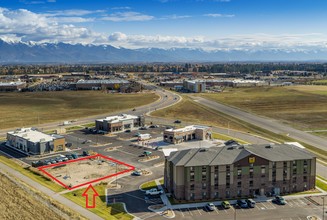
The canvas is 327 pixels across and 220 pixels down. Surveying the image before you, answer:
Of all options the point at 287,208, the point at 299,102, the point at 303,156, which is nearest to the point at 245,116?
the point at 299,102

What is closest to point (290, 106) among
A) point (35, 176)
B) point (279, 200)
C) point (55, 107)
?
point (55, 107)

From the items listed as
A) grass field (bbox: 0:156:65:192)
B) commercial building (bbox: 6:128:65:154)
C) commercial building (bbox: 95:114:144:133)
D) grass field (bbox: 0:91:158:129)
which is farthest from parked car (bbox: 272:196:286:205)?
grass field (bbox: 0:91:158:129)

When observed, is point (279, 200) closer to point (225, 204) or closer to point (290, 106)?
point (225, 204)

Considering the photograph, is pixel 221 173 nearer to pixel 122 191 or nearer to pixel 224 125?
pixel 122 191

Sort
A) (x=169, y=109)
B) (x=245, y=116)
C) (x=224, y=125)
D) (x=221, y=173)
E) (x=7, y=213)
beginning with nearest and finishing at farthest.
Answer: (x=7, y=213), (x=221, y=173), (x=224, y=125), (x=245, y=116), (x=169, y=109)

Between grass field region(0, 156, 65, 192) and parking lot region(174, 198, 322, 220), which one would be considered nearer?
parking lot region(174, 198, 322, 220)

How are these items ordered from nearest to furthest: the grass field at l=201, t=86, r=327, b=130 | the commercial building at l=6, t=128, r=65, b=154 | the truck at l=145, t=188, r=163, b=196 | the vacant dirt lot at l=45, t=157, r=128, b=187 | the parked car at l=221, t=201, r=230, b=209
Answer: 1. the parked car at l=221, t=201, r=230, b=209
2. the truck at l=145, t=188, r=163, b=196
3. the vacant dirt lot at l=45, t=157, r=128, b=187
4. the commercial building at l=6, t=128, r=65, b=154
5. the grass field at l=201, t=86, r=327, b=130

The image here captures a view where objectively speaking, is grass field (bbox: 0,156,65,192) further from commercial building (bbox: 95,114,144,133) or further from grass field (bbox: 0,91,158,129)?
grass field (bbox: 0,91,158,129)
